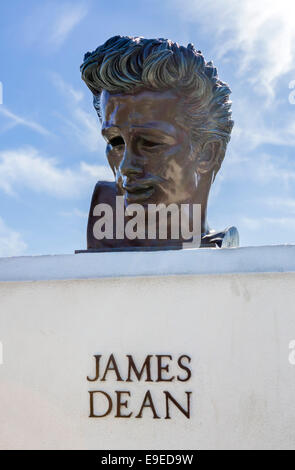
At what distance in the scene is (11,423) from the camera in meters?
2.50

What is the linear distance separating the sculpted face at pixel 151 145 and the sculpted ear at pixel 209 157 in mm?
148

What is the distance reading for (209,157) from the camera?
12.4 feet

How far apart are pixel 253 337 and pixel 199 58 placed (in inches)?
84.2

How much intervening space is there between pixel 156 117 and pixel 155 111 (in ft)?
0.14

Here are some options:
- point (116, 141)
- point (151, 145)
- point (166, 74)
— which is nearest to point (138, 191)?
point (151, 145)

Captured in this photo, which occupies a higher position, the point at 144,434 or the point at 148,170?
the point at 148,170

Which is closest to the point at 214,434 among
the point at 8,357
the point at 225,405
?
the point at 225,405

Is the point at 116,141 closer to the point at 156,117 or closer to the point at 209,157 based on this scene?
the point at 156,117

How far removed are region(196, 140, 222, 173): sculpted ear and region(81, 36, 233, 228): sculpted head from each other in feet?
0.09

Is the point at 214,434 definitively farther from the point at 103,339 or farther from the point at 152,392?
the point at 103,339

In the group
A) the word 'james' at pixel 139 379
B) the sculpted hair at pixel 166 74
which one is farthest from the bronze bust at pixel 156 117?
the word 'james' at pixel 139 379

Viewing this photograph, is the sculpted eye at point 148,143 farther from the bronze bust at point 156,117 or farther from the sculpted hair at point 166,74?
the sculpted hair at point 166,74

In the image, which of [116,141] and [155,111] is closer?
[155,111]

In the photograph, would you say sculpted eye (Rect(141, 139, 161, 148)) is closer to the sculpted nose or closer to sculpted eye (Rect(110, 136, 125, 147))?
the sculpted nose
